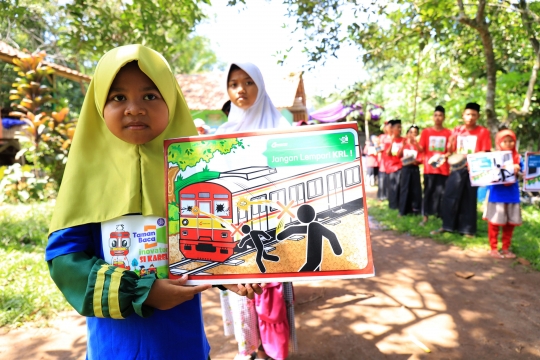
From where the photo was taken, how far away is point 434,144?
575 cm

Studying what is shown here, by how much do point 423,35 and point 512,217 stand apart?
266 centimetres

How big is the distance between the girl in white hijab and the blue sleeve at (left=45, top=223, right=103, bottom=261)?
1.32m

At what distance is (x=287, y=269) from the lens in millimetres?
1104

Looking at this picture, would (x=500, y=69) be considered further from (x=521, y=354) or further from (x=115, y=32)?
(x=115, y=32)

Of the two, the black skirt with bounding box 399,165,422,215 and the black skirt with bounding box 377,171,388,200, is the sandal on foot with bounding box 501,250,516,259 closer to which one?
the black skirt with bounding box 399,165,422,215

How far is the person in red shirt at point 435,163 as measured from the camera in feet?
18.6

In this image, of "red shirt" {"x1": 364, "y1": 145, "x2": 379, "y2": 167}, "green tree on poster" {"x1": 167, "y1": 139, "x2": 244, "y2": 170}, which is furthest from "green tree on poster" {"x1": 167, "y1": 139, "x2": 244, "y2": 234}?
"red shirt" {"x1": 364, "y1": 145, "x2": 379, "y2": 167}

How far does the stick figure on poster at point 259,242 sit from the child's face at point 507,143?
165 inches

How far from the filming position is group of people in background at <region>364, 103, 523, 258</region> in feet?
14.1

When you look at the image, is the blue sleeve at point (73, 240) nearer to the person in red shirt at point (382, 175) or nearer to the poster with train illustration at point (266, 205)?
the poster with train illustration at point (266, 205)

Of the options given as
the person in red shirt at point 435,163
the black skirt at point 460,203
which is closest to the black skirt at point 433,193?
the person in red shirt at point 435,163

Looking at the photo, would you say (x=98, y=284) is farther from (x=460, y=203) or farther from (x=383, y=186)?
(x=383, y=186)

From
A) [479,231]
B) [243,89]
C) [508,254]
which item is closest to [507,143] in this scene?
[508,254]

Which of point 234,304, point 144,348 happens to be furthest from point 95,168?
point 234,304
